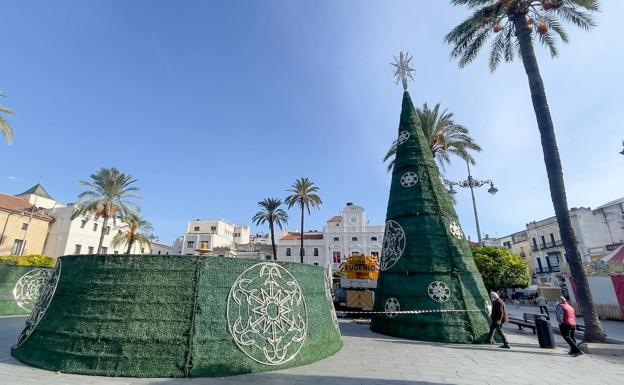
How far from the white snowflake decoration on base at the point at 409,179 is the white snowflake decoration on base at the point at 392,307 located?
4.13 m

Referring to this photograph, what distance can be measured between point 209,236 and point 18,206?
27.4 meters

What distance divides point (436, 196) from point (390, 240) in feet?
7.54

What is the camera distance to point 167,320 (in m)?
5.33

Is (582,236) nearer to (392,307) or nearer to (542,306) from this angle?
(542,306)

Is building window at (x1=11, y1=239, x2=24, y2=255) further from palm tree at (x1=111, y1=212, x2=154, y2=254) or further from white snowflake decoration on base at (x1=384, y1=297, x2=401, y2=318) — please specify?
white snowflake decoration on base at (x1=384, y1=297, x2=401, y2=318)

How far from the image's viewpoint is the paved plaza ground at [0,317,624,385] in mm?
4918

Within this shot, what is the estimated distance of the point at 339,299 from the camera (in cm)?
1930

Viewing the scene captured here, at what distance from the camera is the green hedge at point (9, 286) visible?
12733 millimetres

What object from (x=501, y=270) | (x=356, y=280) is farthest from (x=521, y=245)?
(x=356, y=280)

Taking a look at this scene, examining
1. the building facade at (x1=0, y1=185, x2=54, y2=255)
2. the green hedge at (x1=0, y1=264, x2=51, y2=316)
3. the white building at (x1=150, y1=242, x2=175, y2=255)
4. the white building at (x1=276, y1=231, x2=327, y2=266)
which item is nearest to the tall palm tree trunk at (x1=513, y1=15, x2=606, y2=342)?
the green hedge at (x1=0, y1=264, x2=51, y2=316)

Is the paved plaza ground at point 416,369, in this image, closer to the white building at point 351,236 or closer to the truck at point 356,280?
the truck at point 356,280

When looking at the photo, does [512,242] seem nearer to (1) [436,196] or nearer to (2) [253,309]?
(1) [436,196]

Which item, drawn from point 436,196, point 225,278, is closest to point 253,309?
point 225,278

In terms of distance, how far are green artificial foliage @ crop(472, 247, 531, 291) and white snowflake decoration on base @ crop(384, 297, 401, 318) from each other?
13.2 metres
